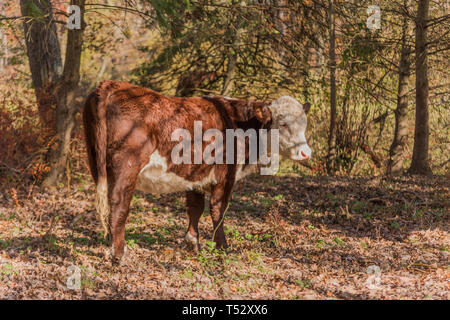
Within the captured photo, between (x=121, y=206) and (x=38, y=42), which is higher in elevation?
(x=38, y=42)

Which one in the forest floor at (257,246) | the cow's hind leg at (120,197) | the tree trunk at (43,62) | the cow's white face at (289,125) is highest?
the tree trunk at (43,62)

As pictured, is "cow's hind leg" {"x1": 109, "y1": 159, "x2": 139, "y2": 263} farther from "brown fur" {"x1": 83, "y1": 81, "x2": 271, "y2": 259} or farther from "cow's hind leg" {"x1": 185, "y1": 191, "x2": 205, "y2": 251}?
"cow's hind leg" {"x1": 185, "y1": 191, "x2": 205, "y2": 251}

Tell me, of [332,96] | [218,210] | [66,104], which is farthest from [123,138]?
[332,96]

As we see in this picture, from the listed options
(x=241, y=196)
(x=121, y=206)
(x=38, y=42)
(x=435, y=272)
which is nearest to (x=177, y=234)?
(x=121, y=206)

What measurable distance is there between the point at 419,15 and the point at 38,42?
24.6 ft

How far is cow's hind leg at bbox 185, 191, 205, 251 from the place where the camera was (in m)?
5.96

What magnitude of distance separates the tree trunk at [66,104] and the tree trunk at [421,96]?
6148 millimetres

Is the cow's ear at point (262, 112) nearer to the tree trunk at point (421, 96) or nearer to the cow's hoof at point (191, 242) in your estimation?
the cow's hoof at point (191, 242)

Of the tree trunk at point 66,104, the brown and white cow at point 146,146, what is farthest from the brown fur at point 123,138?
the tree trunk at point 66,104

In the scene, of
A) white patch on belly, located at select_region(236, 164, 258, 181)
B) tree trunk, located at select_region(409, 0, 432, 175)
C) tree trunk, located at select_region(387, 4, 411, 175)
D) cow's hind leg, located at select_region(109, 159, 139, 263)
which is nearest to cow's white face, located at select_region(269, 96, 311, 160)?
white patch on belly, located at select_region(236, 164, 258, 181)

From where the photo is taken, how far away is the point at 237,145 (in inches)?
231

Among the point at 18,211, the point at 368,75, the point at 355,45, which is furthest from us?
the point at 368,75

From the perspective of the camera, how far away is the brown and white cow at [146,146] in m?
4.98

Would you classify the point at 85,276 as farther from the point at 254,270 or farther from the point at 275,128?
the point at 275,128
